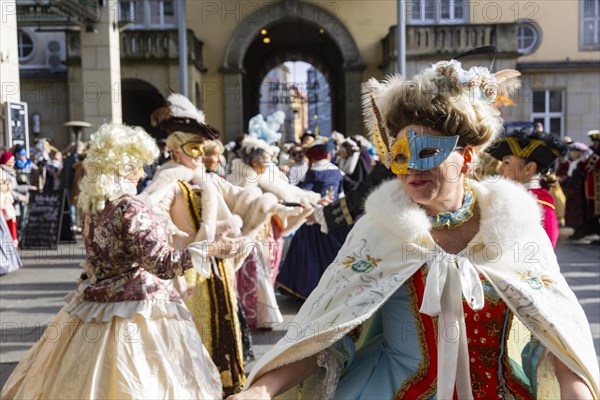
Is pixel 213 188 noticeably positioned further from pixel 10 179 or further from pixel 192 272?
pixel 10 179

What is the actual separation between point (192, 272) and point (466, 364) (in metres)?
2.98

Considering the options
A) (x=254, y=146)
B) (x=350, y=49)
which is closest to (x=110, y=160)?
(x=254, y=146)

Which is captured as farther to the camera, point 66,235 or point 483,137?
point 66,235

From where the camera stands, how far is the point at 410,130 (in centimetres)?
219

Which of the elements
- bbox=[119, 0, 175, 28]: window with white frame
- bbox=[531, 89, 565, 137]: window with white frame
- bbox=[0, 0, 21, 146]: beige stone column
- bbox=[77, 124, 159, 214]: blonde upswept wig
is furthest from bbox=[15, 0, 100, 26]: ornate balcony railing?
bbox=[531, 89, 565, 137]: window with white frame

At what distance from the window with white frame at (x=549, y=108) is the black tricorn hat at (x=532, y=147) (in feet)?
58.2

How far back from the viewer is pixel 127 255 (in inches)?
144

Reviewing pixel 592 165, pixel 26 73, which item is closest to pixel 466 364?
pixel 592 165

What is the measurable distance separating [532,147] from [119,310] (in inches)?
97.1

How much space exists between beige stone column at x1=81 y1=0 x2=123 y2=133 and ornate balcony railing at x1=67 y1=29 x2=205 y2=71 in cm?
420

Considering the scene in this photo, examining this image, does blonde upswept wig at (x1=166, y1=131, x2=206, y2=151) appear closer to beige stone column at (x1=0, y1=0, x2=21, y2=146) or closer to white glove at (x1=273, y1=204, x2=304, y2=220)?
white glove at (x1=273, y1=204, x2=304, y2=220)

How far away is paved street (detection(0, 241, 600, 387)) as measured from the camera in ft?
20.4

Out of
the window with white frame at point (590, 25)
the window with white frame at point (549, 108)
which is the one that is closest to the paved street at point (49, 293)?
the window with white frame at point (549, 108)

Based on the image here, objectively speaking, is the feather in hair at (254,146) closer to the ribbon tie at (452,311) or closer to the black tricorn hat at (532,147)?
the black tricorn hat at (532,147)
